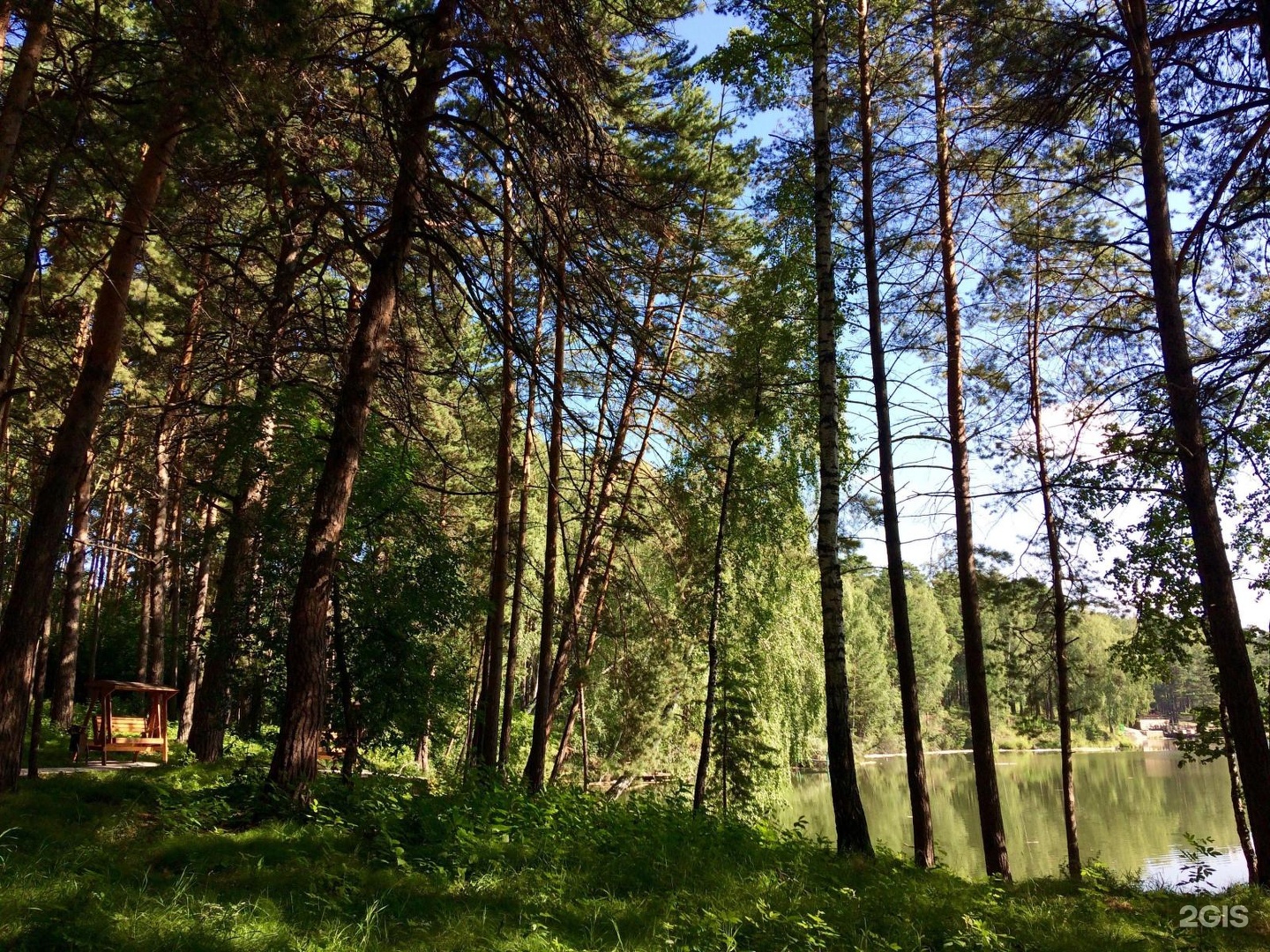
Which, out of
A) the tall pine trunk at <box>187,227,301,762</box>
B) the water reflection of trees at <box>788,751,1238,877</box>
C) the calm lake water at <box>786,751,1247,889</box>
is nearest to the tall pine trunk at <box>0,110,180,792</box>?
the tall pine trunk at <box>187,227,301,762</box>

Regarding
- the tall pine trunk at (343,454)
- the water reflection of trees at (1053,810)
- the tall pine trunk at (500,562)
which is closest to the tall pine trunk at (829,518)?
the tall pine trunk at (500,562)

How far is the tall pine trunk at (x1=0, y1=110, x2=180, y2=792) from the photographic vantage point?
5855 millimetres

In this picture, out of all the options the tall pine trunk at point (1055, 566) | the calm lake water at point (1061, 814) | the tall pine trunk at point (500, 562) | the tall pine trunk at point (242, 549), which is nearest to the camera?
the tall pine trunk at point (242, 549)

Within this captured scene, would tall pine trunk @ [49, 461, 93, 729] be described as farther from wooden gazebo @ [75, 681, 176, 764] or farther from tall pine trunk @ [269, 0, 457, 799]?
tall pine trunk @ [269, 0, 457, 799]

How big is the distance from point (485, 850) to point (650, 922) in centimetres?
136

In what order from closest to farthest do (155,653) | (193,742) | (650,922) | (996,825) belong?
(650,922), (996,825), (193,742), (155,653)

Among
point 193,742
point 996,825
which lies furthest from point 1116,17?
point 193,742

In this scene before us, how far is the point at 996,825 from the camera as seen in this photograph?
8133mm

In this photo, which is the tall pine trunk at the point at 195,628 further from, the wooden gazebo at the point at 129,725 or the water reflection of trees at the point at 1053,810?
the water reflection of trees at the point at 1053,810

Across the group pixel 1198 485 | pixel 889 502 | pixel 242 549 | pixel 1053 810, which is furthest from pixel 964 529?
pixel 1053 810

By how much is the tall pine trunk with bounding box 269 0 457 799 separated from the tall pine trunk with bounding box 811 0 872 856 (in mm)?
3991

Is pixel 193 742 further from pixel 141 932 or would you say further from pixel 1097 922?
pixel 1097 922

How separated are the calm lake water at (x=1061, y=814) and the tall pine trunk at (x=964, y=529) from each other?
1.58 m

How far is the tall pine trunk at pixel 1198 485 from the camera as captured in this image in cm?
577
